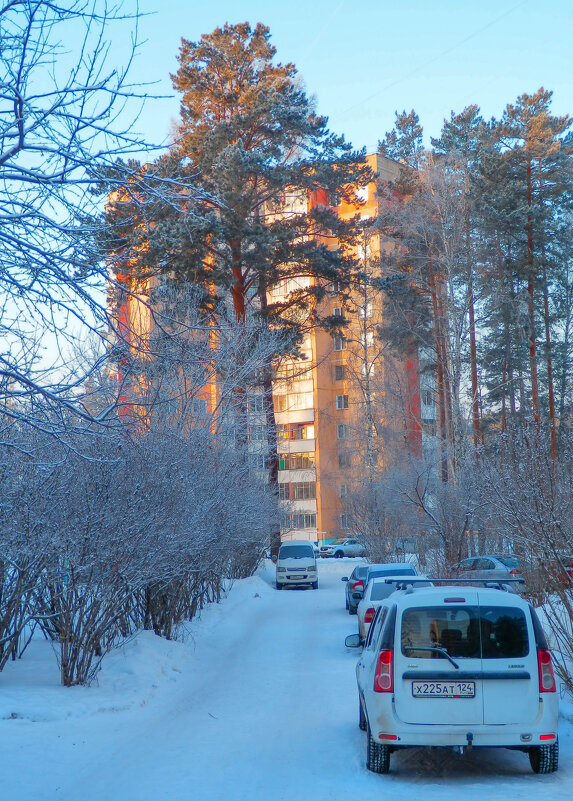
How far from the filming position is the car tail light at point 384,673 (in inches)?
304

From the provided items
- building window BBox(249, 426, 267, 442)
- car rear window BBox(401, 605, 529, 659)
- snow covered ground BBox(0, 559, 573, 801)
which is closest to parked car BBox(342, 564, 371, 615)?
snow covered ground BBox(0, 559, 573, 801)

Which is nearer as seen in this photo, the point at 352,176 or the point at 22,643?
the point at 22,643

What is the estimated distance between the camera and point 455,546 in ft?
78.7

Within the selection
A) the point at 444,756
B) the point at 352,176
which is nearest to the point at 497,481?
the point at 444,756

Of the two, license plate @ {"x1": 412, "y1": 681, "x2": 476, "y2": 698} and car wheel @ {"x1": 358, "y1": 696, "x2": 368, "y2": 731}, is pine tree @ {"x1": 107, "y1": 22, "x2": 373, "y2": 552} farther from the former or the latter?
license plate @ {"x1": 412, "y1": 681, "x2": 476, "y2": 698}

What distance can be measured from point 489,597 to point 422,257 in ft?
105

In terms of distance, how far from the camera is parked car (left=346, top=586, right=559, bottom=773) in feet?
24.7

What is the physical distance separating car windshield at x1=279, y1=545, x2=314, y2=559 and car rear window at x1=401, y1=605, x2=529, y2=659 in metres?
30.2

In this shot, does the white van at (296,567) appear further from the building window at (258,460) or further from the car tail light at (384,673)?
the car tail light at (384,673)

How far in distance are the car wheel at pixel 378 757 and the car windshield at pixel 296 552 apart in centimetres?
2996

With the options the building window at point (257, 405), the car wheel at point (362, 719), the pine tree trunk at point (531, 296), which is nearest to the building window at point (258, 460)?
the building window at point (257, 405)

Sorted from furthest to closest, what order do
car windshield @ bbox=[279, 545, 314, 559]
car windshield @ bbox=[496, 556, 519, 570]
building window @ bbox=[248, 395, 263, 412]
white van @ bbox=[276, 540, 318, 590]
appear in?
1. car windshield @ bbox=[279, 545, 314, 559]
2. white van @ bbox=[276, 540, 318, 590]
3. building window @ bbox=[248, 395, 263, 412]
4. car windshield @ bbox=[496, 556, 519, 570]

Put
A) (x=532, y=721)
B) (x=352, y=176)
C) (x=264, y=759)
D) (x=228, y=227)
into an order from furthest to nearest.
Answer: (x=352, y=176) → (x=228, y=227) → (x=264, y=759) → (x=532, y=721)

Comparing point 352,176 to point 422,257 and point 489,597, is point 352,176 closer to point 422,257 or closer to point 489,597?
point 422,257
